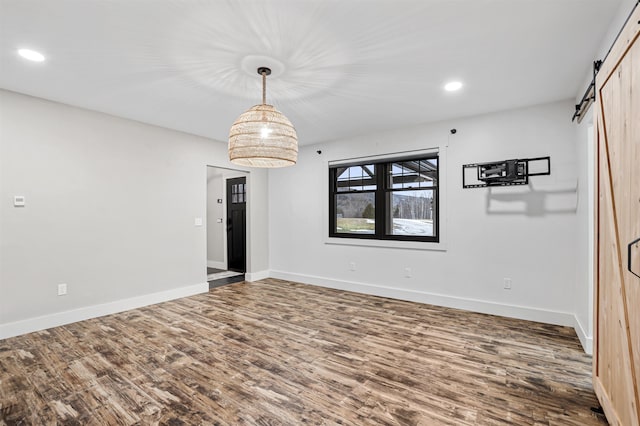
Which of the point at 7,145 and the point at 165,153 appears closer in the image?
the point at 7,145

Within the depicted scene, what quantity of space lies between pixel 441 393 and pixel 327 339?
123cm

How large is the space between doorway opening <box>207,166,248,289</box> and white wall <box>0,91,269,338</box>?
4.82ft

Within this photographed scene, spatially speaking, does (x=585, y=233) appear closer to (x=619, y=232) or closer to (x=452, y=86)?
(x=619, y=232)

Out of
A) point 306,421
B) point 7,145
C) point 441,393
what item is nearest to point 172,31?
point 7,145

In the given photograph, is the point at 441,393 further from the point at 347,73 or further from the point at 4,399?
the point at 4,399

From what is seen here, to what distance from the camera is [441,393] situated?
2.19m

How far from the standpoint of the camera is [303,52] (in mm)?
2500

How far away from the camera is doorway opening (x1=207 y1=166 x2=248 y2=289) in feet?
21.5

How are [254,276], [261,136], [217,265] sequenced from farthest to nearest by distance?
[217,265]
[254,276]
[261,136]

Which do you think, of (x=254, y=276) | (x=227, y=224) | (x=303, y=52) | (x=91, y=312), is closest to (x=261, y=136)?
(x=303, y=52)

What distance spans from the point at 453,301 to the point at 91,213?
4.80 m

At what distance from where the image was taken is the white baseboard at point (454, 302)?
3537 mm

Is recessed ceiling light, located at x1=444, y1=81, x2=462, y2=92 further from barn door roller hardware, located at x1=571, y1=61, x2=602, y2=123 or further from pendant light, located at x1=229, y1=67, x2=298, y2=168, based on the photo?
pendant light, located at x1=229, y1=67, x2=298, y2=168

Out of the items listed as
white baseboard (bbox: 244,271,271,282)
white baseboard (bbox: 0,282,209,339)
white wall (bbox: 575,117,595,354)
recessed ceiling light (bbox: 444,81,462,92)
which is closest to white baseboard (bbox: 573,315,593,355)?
white wall (bbox: 575,117,595,354)
